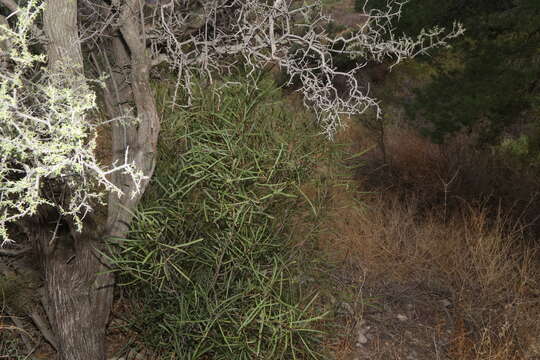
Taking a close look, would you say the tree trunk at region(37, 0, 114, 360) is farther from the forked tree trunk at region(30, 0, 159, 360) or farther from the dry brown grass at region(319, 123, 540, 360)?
the dry brown grass at region(319, 123, 540, 360)

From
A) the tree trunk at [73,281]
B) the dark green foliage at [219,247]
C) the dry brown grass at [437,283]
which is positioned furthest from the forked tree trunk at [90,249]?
the dry brown grass at [437,283]

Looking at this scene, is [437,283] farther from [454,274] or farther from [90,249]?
[90,249]

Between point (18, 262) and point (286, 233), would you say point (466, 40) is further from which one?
point (18, 262)

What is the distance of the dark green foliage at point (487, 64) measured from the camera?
12.1 ft

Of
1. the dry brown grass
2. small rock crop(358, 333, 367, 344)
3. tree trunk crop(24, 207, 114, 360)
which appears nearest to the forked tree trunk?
tree trunk crop(24, 207, 114, 360)

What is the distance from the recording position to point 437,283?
3.39 m

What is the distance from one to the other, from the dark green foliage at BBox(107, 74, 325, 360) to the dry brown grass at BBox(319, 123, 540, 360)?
1.68ft

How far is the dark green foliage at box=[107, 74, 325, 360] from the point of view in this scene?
2.13 m

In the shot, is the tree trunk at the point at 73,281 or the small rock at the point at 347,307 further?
the small rock at the point at 347,307

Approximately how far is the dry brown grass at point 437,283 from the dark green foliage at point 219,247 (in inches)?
20.2

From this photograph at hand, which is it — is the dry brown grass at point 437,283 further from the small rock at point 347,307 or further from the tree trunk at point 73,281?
the tree trunk at point 73,281

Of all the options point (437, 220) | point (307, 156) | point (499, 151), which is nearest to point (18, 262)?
point (307, 156)

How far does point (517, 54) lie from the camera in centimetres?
373

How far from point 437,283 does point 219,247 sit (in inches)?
74.2
